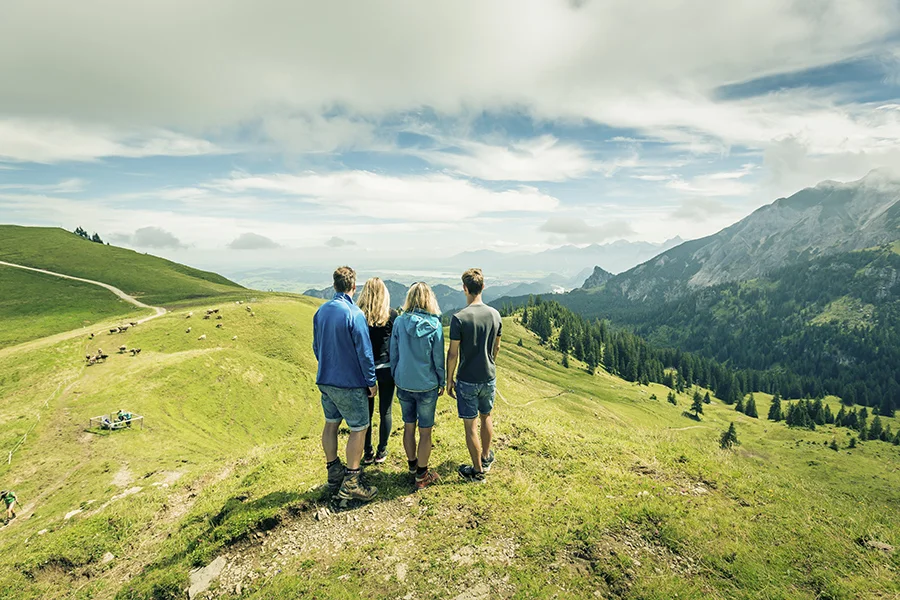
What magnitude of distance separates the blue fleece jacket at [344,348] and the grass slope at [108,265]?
116 metres

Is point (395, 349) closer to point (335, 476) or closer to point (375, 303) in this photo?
point (375, 303)

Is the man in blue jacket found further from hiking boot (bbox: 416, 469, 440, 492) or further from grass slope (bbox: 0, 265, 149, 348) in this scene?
grass slope (bbox: 0, 265, 149, 348)

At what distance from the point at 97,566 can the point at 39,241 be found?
21839 cm

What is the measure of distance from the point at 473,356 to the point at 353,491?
4823 mm

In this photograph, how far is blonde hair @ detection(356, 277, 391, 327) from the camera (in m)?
10.6

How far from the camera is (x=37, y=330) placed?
72500 mm

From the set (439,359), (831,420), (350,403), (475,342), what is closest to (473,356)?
(475,342)

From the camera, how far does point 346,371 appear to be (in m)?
9.87

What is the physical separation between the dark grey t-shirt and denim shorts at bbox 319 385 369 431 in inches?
106

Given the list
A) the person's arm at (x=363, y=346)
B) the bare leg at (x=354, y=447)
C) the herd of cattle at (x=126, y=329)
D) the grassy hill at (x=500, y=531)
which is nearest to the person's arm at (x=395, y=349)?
the person's arm at (x=363, y=346)

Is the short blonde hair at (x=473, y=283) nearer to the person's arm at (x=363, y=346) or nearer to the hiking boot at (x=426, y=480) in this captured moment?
the person's arm at (x=363, y=346)

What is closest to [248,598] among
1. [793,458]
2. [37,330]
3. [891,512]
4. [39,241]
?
[891,512]

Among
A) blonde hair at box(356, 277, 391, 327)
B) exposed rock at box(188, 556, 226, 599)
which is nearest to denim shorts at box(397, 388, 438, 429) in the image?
blonde hair at box(356, 277, 391, 327)

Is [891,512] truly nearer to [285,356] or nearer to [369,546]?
[369,546]
